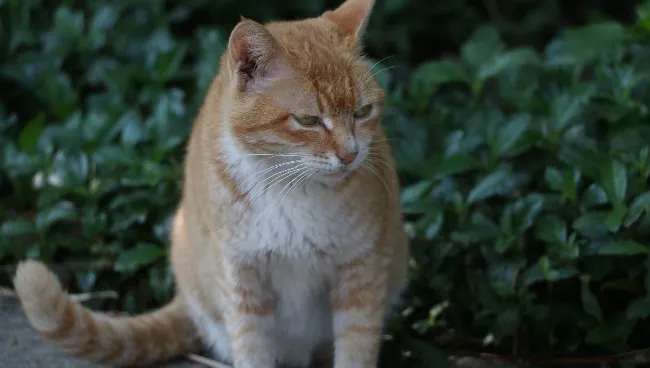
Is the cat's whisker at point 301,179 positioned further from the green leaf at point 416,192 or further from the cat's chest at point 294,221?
the green leaf at point 416,192

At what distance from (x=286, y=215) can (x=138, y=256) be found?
1218 mm

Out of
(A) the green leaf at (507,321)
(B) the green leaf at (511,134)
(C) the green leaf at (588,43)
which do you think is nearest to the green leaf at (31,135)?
(B) the green leaf at (511,134)

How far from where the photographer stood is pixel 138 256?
4.06m

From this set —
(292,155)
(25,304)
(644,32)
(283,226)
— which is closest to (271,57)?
(292,155)

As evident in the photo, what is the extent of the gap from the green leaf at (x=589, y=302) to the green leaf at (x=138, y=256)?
176 cm

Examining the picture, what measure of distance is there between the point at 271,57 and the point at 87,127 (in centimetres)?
202

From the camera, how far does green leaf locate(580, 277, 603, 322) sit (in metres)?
3.62

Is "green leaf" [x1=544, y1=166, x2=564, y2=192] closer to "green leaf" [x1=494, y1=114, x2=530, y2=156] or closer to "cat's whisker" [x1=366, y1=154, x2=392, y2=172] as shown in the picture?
"green leaf" [x1=494, y1=114, x2=530, y2=156]

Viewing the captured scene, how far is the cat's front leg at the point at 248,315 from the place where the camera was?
10.3 feet

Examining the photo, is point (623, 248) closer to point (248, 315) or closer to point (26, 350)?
point (248, 315)

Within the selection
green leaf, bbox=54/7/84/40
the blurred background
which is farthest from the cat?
green leaf, bbox=54/7/84/40

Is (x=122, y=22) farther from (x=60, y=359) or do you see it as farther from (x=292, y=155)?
(x=292, y=155)

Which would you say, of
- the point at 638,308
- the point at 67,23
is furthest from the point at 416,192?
the point at 67,23

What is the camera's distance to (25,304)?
10.8 feet
